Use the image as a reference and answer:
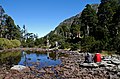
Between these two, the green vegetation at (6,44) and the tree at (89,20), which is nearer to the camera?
the tree at (89,20)

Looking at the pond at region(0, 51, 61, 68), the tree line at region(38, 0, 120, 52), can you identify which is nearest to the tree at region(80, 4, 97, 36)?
the tree line at region(38, 0, 120, 52)

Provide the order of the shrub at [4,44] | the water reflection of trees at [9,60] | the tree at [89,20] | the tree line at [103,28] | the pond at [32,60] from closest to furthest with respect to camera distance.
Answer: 1. the pond at [32,60]
2. the water reflection of trees at [9,60]
3. the tree line at [103,28]
4. the tree at [89,20]
5. the shrub at [4,44]

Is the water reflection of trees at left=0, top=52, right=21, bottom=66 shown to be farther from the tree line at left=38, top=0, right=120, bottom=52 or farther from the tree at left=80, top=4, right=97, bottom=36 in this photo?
the tree at left=80, top=4, right=97, bottom=36

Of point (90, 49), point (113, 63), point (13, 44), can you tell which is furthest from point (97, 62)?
point (13, 44)

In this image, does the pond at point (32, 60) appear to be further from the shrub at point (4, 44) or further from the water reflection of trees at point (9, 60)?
Answer: the shrub at point (4, 44)

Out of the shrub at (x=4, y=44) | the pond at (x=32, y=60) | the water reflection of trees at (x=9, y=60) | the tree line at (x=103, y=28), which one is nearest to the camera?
the pond at (x=32, y=60)

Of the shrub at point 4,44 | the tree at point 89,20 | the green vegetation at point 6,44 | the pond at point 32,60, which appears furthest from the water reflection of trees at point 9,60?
the tree at point 89,20

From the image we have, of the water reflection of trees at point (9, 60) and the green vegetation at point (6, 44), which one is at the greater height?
the green vegetation at point (6, 44)

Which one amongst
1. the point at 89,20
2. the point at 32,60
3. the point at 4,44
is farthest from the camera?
the point at 4,44

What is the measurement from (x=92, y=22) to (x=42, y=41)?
43574 millimetres

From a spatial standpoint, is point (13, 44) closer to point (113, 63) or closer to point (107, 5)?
point (107, 5)

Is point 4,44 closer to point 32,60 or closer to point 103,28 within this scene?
point 103,28

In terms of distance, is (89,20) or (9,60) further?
(89,20)

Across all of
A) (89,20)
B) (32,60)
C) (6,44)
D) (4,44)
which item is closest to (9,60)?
(32,60)
